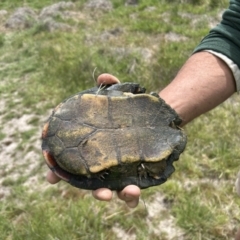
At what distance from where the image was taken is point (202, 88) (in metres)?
1.56

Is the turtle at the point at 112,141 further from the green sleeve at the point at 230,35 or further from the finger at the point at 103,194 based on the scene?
the green sleeve at the point at 230,35

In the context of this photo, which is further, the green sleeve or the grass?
the grass

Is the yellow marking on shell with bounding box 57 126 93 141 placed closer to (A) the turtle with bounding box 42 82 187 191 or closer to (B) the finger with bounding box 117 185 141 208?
(A) the turtle with bounding box 42 82 187 191

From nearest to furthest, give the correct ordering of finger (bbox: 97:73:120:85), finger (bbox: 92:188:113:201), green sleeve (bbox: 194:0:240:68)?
finger (bbox: 92:188:113:201)
finger (bbox: 97:73:120:85)
green sleeve (bbox: 194:0:240:68)

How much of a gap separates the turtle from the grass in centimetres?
76

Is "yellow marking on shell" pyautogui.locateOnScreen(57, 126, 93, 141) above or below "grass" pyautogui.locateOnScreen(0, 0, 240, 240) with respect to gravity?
above

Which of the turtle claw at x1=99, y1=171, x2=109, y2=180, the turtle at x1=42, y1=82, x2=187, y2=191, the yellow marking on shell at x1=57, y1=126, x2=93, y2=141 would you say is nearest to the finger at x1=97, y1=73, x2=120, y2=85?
the turtle at x1=42, y1=82, x2=187, y2=191

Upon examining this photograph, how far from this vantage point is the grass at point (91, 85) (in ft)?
6.45

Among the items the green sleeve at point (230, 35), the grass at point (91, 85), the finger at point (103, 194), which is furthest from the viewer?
the grass at point (91, 85)

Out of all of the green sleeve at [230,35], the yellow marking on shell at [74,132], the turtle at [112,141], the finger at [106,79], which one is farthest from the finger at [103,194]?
→ the green sleeve at [230,35]

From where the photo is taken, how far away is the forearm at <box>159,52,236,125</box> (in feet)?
5.09

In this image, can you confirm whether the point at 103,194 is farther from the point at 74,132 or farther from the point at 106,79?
the point at 106,79

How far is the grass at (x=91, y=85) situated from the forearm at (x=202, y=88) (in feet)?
2.13

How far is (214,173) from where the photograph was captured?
88.5 inches
